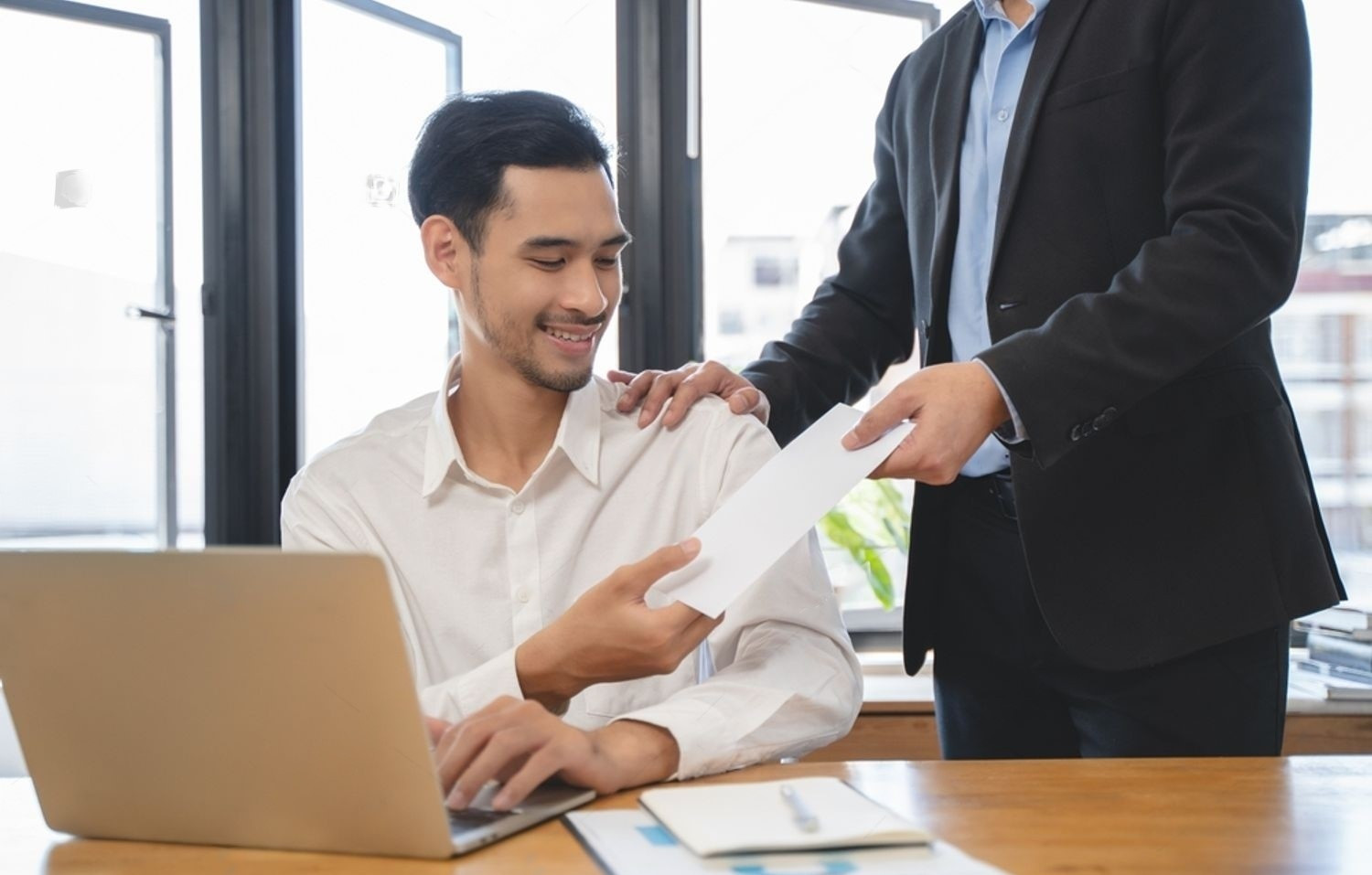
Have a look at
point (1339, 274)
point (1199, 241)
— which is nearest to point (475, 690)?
point (1199, 241)

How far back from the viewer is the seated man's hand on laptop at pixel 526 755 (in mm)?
1031

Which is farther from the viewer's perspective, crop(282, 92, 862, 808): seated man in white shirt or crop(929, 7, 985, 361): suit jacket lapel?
crop(929, 7, 985, 361): suit jacket lapel

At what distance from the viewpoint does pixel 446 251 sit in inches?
69.1

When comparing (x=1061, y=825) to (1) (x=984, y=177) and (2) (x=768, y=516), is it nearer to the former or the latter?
(2) (x=768, y=516)

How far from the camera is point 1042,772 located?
3.75 ft

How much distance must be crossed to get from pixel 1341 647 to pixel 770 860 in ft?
7.18

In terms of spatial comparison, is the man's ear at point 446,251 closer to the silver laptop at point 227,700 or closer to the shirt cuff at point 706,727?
the shirt cuff at point 706,727

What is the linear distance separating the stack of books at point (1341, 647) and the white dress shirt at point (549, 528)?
5.14ft

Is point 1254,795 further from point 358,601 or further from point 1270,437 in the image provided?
point 358,601

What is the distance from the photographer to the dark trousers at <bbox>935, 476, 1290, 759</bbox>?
1515mm

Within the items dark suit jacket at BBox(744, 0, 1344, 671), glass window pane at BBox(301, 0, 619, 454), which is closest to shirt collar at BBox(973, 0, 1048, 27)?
dark suit jacket at BBox(744, 0, 1344, 671)

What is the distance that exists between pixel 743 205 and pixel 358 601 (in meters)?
2.28

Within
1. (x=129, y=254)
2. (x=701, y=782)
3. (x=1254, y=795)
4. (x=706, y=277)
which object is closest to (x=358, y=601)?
(x=701, y=782)

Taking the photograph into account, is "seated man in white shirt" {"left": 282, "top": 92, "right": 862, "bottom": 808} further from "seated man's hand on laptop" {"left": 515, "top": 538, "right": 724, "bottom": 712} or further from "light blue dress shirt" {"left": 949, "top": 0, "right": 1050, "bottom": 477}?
"light blue dress shirt" {"left": 949, "top": 0, "right": 1050, "bottom": 477}
